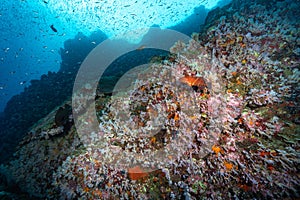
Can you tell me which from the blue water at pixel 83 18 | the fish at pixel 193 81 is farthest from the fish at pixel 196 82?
the blue water at pixel 83 18

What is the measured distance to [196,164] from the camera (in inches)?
97.5

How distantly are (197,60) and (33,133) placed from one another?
414 centimetres

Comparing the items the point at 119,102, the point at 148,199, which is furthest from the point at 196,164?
the point at 119,102

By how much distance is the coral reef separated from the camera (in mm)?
2219

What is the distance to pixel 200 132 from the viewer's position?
2592 mm

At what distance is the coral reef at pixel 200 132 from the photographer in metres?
2.22

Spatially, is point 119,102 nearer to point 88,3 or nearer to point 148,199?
point 148,199

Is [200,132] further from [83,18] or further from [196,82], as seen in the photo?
[83,18]

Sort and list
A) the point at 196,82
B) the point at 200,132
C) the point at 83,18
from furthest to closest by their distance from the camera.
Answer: the point at 83,18 → the point at 196,82 → the point at 200,132

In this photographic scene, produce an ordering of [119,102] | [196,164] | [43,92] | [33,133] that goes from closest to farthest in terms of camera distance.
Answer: [196,164], [119,102], [33,133], [43,92]

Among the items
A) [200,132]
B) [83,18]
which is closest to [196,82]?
[200,132]

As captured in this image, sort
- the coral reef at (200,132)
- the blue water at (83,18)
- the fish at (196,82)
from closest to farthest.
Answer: the coral reef at (200,132) < the fish at (196,82) < the blue water at (83,18)

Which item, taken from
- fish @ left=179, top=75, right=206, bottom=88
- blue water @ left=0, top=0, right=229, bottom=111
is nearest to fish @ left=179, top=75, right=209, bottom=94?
fish @ left=179, top=75, right=206, bottom=88

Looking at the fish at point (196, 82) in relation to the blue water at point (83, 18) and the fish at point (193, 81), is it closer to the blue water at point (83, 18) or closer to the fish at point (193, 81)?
the fish at point (193, 81)
